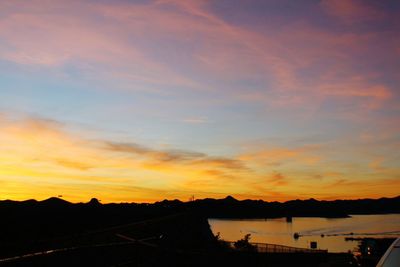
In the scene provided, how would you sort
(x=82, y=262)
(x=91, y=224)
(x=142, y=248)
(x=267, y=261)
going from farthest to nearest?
(x=91, y=224) → (x=267, y=261) → (x=142, y=248) → (x=82, y=262)

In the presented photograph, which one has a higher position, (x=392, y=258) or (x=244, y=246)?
(x=244, y=246)

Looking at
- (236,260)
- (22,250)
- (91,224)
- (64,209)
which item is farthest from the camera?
(64,209)

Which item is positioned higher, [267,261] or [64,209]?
[64,209]

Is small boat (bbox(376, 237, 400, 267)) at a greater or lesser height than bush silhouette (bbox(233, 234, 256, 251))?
lesser

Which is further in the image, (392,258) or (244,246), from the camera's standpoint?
(244,246)

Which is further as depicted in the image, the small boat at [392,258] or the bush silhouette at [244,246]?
the bush silhouette at [244,246]

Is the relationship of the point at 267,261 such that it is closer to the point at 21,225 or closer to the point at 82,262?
the point at 82,262

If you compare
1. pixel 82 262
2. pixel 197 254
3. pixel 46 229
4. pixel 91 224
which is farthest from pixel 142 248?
pixel 91 224

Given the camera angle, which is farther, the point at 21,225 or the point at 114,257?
the point at 21,225

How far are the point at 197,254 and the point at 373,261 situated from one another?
7.48 m

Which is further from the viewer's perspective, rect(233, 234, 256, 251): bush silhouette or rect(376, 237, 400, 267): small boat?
rect(233, 234, 256, 251): bush silhouette

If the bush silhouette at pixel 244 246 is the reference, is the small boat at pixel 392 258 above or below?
below

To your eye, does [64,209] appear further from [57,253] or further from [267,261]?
[57,253]

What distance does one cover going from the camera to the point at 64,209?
93.0 m
